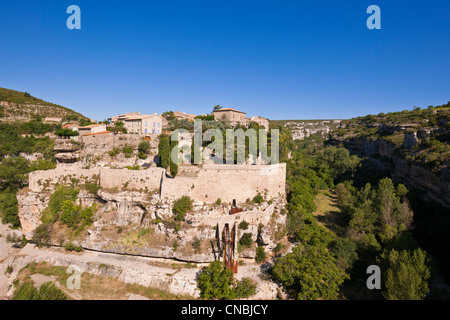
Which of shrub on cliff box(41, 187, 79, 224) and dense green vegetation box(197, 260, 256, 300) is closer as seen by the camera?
dense green vegetation box(197, 260, 256, 300)

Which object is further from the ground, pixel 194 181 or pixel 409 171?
pixel 409 171

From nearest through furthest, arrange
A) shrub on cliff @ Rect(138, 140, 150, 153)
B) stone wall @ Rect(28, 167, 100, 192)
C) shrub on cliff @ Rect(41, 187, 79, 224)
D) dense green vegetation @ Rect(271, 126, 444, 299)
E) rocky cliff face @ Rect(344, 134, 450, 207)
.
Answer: dense green vegetation @ Rect(271, 126, 444, 299) → shrub on cliff @ Rect(41, 187, 79, 224) → rocky cliff face @ Rect(344, 134, 450, 207) → stone wall @ Rect(28, 167, 100, 192) → shrub on cliff @ Rect(138, 140, 150, 153)

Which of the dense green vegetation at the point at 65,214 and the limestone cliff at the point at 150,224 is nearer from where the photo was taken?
the limestone cliff at the point at 150,224

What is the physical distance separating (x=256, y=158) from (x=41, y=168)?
27.6 m

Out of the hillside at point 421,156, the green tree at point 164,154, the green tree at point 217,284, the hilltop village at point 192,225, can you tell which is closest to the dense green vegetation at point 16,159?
the hilltop village at point 192,225

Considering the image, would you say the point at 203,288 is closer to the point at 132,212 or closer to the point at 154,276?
the point at 154,276

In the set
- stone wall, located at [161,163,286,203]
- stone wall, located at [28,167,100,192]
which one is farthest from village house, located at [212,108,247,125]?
stone wall, located at [28,167,100,192]

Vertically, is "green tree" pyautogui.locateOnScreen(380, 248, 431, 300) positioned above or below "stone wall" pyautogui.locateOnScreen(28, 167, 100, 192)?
below

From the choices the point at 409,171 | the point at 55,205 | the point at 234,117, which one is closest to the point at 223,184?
the point at 55,205

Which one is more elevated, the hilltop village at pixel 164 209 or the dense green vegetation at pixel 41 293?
the hilltop village at pixel 164 209

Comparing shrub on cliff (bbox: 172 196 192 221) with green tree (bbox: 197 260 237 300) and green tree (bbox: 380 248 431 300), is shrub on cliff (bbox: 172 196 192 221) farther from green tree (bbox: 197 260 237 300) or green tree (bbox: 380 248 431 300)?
green tree (bbox: 380 248 431 300)

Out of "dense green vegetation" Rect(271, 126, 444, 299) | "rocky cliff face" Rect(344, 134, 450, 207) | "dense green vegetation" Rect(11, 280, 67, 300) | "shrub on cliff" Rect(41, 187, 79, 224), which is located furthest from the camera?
"rocky cliff face" Rect(344, 134, 450, 207)

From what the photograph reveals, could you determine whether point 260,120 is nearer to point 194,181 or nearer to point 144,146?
point 144,146

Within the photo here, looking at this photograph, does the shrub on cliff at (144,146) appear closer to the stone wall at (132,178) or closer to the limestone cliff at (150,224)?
the stone wall at (132,178)
